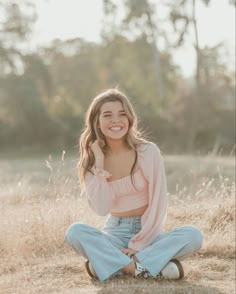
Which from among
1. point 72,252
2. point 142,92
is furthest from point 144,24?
point 72,252

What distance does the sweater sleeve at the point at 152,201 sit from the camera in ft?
15.1

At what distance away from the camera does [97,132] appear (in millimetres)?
4836

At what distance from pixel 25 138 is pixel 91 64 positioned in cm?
1642

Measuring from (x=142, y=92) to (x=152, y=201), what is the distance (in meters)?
30.6

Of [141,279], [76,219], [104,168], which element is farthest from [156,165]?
[76,219]

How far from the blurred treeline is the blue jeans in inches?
757

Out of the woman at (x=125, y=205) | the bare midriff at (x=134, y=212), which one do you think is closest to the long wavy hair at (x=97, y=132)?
the woman at (x=125, y=205)

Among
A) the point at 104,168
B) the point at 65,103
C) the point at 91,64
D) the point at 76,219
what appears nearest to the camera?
the point at 104,168

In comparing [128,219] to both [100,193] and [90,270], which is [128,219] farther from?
[90,270]

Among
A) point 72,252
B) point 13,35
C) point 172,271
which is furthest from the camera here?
point 13,35

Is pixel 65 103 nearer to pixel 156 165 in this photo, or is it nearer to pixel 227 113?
pixel 227 113

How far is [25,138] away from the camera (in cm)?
2873

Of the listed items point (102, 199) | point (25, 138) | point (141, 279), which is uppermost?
point (102, 199)

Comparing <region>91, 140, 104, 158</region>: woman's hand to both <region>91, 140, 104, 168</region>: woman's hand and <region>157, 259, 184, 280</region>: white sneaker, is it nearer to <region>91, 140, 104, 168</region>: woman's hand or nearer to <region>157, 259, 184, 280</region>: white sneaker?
<region>91, 140, 104, 168</region>: woman's hand
